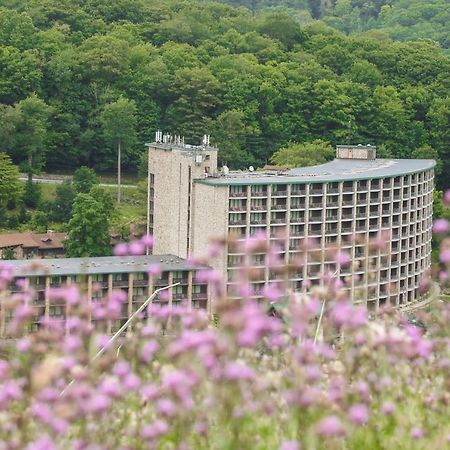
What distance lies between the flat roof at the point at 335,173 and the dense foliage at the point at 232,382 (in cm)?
3216

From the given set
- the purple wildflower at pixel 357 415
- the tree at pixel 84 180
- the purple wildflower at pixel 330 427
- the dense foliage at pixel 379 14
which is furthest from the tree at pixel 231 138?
the dense foliage at pixel 379 14

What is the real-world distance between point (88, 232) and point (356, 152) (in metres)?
12.1

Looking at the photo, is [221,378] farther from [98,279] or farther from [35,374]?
[98,279]

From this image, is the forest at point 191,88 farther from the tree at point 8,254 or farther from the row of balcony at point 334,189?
the row of balcony at point 334,189

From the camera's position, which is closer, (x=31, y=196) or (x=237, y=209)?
(x=237, y=209)

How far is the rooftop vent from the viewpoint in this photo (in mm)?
52188

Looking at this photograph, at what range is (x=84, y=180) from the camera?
53.4 m

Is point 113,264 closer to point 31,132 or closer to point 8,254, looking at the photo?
point 8,254

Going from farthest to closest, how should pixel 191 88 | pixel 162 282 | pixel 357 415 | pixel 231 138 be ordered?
pixel 191 88 < pixel 231 138 < pixel 162 282 < pixel 357 415

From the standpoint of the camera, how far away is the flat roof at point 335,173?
4194 cm

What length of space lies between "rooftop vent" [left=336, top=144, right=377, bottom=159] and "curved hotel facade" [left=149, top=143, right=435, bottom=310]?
4.09 meters

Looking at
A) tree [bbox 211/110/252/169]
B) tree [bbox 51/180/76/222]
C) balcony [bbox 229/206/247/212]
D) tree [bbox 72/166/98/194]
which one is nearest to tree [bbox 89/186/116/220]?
tree [bbox 51/180/76/222]

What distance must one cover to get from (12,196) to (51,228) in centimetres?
212

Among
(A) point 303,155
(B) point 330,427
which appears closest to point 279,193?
(A) point 303,155
